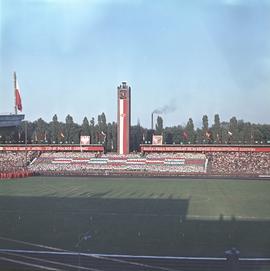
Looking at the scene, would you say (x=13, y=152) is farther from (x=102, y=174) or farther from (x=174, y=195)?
(x=174, y=195)

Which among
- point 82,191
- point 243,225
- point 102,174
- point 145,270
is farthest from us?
point 102,174

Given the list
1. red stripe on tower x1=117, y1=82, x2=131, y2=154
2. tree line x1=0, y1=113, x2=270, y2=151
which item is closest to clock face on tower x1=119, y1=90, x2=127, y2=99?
red stripe on tower x1=117, y1=82, x2=131, y2=154

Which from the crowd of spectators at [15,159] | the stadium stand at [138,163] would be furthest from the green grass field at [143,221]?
the crowd of spectators at [15,159]

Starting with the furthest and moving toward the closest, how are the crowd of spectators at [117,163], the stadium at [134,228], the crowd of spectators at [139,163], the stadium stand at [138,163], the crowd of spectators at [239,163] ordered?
the crowd of spectators at [117,163] < the crowd of spectators at [139,163] < the crowd of spectators at [239,163] < the stadium stand at [138,163] < the stadium at [134,228]

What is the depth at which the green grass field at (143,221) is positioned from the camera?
18148 millimetres

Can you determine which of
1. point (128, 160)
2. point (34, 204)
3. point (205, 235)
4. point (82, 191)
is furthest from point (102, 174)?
point (205, 235)

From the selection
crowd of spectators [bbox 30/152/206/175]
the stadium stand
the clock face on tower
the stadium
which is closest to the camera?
the stadium

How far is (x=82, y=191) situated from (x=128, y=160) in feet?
109

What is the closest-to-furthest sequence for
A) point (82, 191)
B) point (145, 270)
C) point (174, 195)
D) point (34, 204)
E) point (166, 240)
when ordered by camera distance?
point (145, 270) → point (166, 240) → point (34, 204) → point (174, 195) → point (82, 191)

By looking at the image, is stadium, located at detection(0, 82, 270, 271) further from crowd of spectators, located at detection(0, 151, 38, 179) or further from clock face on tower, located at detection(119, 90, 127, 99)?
clock face on tower, located at detection(119, 90, 127, 99)

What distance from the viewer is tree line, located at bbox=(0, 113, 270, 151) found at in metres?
91.6

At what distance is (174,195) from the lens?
36625 millimetres

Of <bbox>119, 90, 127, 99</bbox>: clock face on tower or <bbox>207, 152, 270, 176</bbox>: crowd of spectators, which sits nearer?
<bbox>207, 152, 270, 176</bbox>: crowd of spectators

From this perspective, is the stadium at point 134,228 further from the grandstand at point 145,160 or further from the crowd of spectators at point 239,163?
the grandstand at point 145,160
